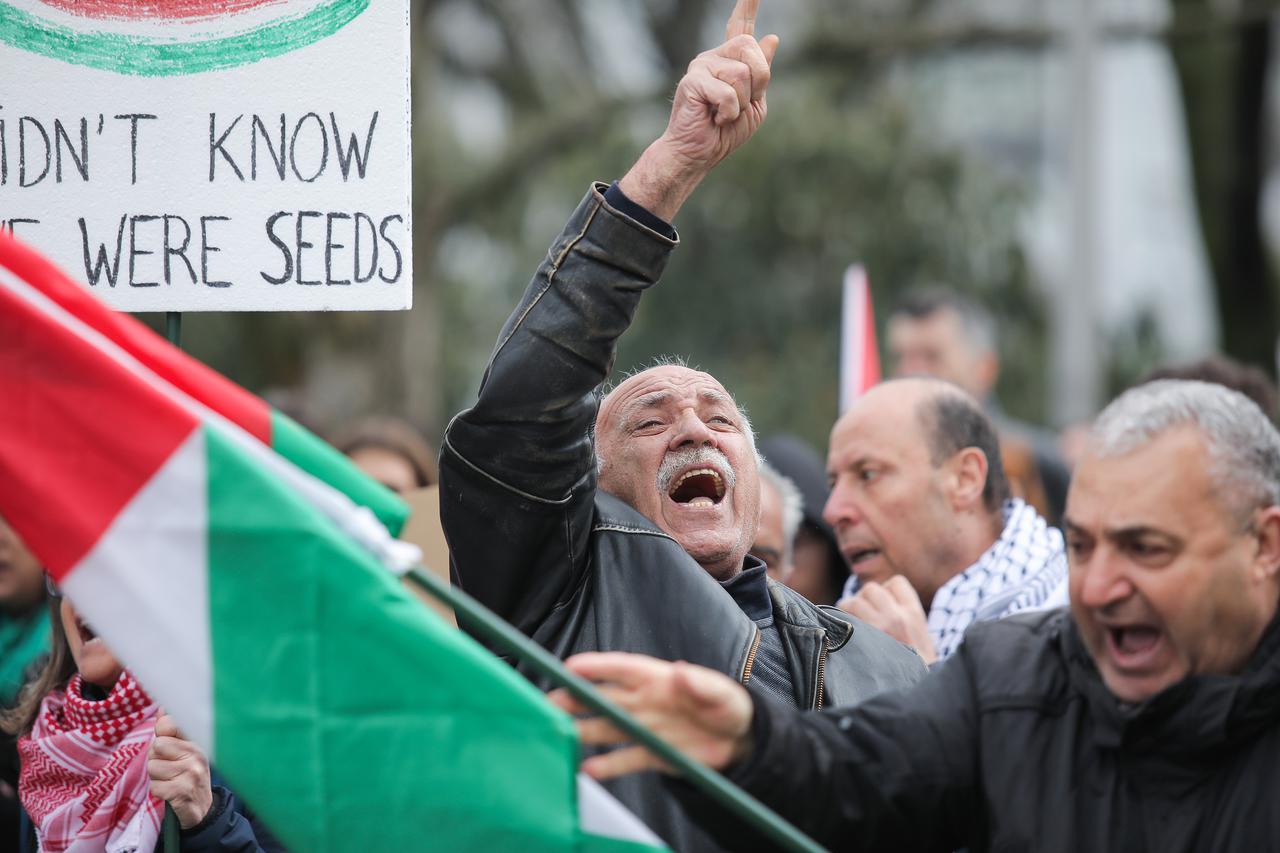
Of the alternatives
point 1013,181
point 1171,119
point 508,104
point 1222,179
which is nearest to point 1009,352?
point 1013,181

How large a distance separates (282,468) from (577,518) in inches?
35.3

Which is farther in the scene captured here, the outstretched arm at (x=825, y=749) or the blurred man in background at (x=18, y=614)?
the blurred man in background at (x=18, y=614)

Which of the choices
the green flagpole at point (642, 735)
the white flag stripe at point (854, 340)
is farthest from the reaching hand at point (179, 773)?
the white flag stripe at point (854, 340)

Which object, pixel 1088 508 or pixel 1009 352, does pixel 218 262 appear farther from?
pixel 1009 352

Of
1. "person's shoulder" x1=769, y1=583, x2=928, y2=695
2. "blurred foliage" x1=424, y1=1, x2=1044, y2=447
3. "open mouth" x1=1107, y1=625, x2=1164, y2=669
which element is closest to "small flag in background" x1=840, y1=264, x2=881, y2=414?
"person's shoulder" x1=769, y1=583, x2=928, y2=695

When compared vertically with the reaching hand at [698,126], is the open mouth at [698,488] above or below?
below

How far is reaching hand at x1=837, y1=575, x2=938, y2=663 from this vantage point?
11.8 feet

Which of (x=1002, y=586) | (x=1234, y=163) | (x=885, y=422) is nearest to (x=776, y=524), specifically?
(x=885, y=422)

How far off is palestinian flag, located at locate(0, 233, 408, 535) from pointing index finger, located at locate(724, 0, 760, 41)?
109cm

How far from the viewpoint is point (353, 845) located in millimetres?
2055

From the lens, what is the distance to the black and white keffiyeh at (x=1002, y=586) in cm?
386

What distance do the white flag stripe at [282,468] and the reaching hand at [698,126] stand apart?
0.86 metres

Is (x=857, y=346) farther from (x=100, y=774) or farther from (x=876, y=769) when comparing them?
(x=876, y=769)

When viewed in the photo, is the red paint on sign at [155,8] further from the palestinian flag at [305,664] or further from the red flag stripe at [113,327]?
the palestinian flag at [305,664]
